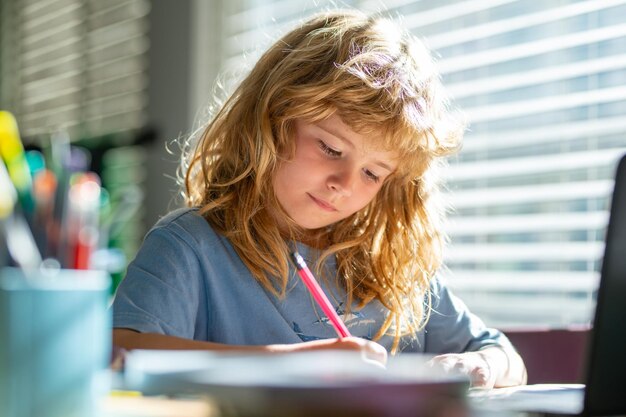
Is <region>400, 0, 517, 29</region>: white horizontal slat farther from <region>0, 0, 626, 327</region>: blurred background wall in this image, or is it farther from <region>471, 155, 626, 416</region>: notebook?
<region>471, 155, 626, 416</region>: notebook

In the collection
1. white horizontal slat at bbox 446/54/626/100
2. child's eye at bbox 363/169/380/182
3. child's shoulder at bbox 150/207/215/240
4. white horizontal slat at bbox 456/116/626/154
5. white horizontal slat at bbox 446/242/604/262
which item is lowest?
white horizontal slat at bbox 446/242/604/262

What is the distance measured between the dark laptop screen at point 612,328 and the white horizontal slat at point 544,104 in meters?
0.82

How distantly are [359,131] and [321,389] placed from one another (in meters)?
0.68

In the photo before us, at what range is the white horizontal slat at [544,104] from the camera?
1.32m

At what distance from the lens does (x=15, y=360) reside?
14.6 inches

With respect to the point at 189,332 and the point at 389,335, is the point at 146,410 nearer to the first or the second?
the point at 189,332

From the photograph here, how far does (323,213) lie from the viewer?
1.01m

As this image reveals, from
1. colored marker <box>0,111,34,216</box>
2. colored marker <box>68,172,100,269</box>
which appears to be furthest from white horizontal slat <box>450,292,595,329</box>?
colored marker <box>0,111,34,216</box>

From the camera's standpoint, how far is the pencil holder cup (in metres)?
0.37

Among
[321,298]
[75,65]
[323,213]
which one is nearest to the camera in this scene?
[321,298]

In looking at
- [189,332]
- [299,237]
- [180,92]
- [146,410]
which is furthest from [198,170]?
[180,92]

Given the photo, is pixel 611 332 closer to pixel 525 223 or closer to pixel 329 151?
pixel 329 151

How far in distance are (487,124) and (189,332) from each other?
2.65 ft

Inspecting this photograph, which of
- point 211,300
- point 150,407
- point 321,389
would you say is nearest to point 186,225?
point 211,300
